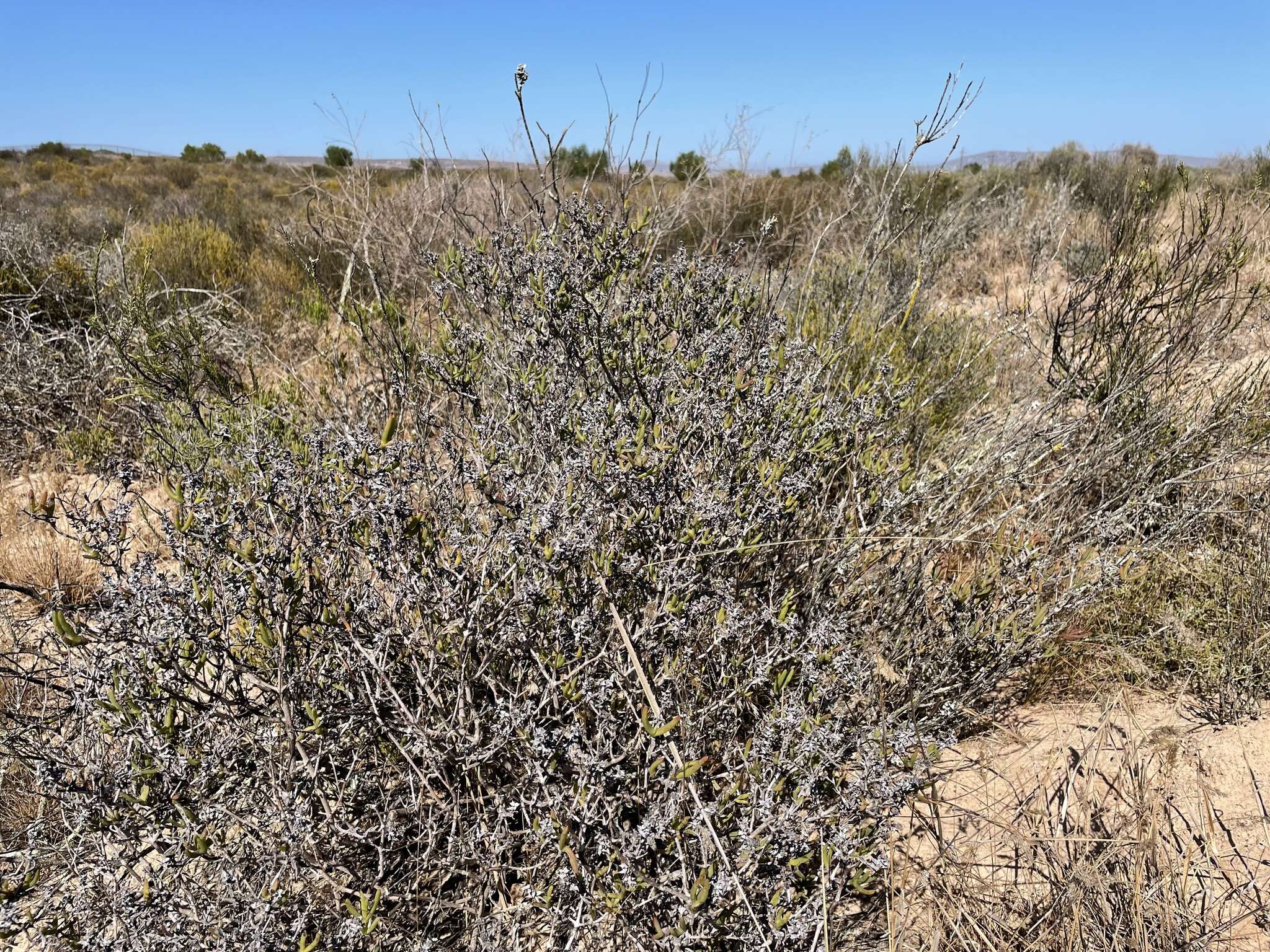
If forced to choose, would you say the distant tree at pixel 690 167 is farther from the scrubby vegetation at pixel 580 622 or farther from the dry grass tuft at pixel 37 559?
the dry grass tuft at pixel 37 559

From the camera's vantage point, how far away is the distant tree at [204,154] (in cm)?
2659

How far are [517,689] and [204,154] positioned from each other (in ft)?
109

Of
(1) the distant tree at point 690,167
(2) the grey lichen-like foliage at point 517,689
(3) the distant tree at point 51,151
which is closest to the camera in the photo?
(2) the grey lichen-like foliage at point 517,689

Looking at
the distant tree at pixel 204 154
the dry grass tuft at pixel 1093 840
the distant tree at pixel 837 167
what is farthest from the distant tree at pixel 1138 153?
the distant tree at pixel 204 154

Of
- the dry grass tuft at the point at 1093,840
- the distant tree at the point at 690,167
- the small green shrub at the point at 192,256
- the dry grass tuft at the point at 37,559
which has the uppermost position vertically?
the distant tree at the point at 690,167

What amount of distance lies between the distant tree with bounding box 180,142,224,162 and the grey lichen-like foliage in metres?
31.6

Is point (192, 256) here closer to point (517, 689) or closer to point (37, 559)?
point (37, 559)

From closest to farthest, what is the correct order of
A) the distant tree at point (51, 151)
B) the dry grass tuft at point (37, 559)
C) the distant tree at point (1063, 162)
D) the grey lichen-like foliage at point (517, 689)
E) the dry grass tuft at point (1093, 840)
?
the grey lichen-like foliage at point (517, 689) < the dry grass tuft at point (1093, 840) < the dry grass tuft at point (37, 559) < the distant tree at point (1063, 162) < the distant tree at point (51, 151)

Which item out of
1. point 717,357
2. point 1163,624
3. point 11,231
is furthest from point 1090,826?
point 11,231

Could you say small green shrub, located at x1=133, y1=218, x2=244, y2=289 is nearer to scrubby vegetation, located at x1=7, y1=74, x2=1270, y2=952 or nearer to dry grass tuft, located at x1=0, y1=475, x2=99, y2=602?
dry grass tuft, located at x1=0, y1=475, x2=99, y2=602

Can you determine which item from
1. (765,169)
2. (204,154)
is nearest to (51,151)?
(204,154)

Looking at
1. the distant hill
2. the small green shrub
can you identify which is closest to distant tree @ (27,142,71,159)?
the distant hill

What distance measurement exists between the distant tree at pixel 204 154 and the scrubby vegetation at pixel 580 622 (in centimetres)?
2982

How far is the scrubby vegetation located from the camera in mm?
1481
